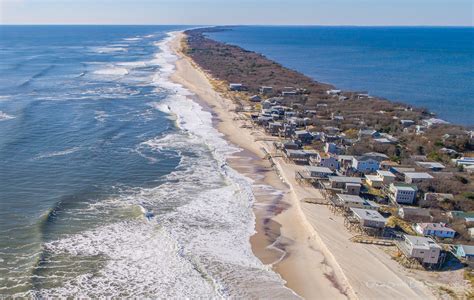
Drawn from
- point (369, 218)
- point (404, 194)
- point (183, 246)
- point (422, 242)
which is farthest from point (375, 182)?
point (183, 246)

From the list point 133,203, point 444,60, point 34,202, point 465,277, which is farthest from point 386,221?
point 444,60

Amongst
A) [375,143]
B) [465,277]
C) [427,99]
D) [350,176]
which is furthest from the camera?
[427,99]

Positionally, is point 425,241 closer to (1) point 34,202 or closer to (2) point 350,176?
(2) point 350,176

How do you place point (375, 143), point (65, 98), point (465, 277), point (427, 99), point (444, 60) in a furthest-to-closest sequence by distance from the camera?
point (444, 60) → point (427, 99) → point (65, 98) → point (375, 143) → point (465, 277)

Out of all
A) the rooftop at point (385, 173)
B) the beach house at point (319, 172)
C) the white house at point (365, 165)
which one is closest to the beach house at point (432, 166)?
the white house at point (365, 165)

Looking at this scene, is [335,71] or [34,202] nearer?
[34,202]

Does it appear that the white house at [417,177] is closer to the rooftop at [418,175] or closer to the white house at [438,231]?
the rooftop at [418,175]

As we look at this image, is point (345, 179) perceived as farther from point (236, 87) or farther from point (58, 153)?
point (236, 87)
